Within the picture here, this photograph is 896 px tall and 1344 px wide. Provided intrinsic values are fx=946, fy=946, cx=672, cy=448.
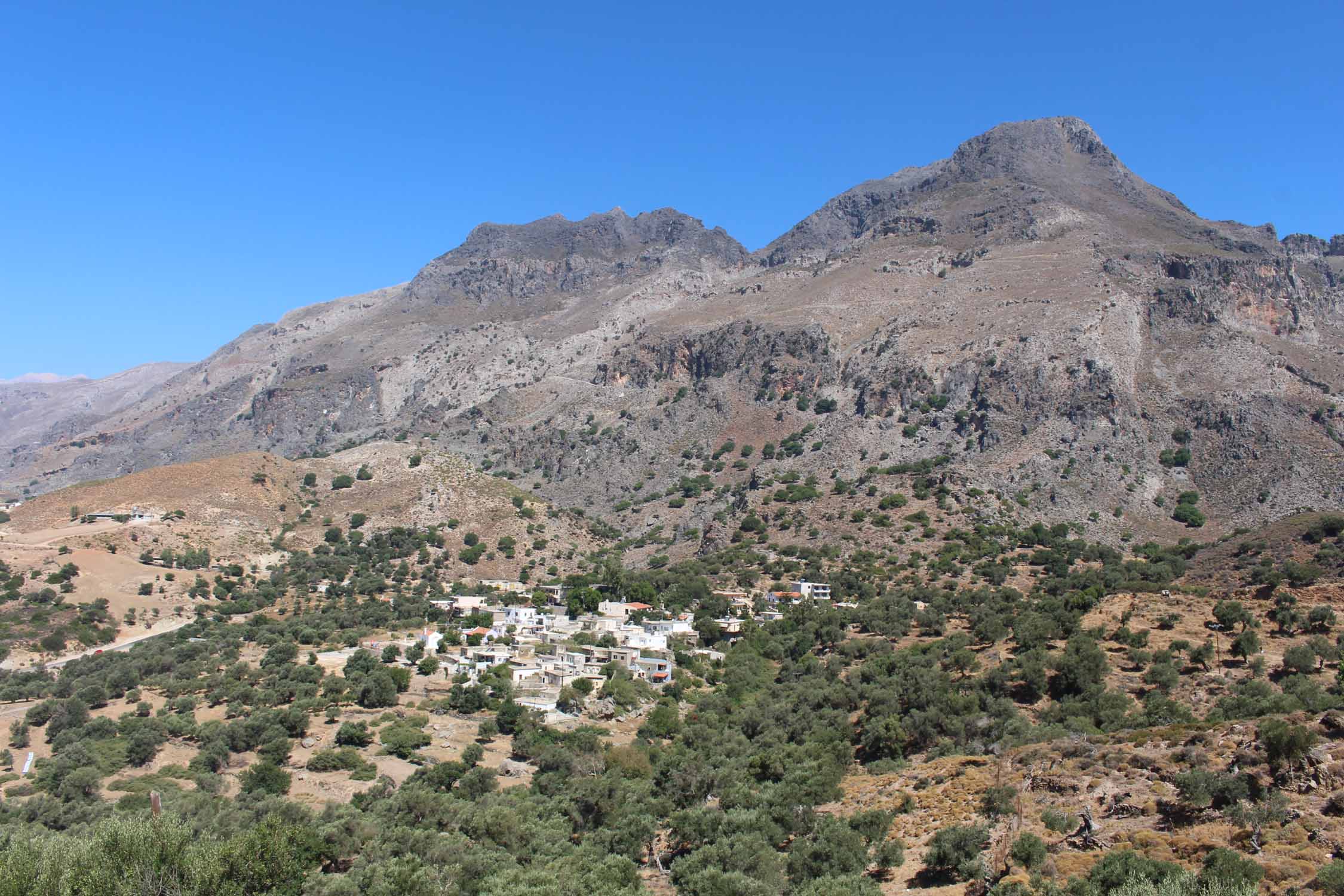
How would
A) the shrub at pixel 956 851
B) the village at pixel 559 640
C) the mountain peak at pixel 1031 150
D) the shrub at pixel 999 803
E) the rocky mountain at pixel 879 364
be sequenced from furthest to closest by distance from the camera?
the mountain peak at pixel 1031 150 → the rocky mountain at pixel 879 364 → the village at pixel 559 640 → the shrub at pixel 999 803 → the shrub at pixel 956 851

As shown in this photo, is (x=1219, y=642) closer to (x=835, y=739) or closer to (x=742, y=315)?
(x=835, y=739)

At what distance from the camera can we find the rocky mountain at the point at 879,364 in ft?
252

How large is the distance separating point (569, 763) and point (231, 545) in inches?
1752

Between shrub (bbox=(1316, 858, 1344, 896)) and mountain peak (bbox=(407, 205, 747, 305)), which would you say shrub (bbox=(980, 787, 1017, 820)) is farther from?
mountain peak (bbox=(407, 205, 747, 305))

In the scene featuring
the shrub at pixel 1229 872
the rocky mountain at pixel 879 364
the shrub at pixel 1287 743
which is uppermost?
the rocky mountain at pixel 879 364

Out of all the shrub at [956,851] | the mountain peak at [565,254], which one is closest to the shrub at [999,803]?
the shrub at [956,851]

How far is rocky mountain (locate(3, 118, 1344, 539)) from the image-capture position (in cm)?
7675

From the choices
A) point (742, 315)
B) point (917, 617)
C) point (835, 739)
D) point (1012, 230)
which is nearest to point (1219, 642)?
point (835, 739)

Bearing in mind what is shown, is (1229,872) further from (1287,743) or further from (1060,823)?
(1287,743)

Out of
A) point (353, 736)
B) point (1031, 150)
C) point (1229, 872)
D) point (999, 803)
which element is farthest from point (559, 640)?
point (1031, 150)

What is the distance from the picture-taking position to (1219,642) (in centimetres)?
3002

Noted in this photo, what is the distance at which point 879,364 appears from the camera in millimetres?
95000

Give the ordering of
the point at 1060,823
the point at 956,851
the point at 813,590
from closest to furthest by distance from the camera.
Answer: the point at 956,851 → the point at 1060,823 → the point at 813,590

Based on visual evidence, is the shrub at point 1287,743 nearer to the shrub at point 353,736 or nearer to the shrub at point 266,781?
the shrub at point 266,781
